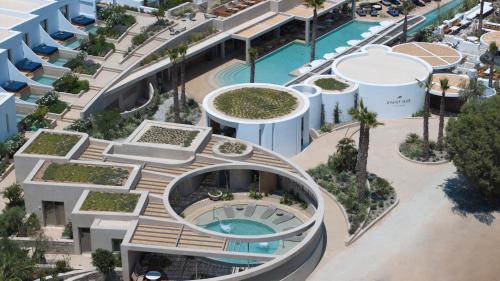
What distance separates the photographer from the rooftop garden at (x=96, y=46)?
74.2 metres

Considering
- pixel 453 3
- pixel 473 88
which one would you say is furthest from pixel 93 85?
pixel 453 3

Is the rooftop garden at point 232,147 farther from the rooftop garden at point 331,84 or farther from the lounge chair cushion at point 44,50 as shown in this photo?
the lounge chair cushion at point 44,50

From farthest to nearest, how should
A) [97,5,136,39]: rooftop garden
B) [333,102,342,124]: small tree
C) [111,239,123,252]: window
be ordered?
[97,5,136,39]: rooftop garden
[333,102,342,124]: small tree
[111,239,123,252]: window

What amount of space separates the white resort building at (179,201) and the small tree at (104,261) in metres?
0.84

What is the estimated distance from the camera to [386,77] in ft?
238

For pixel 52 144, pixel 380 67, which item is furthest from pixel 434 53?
pixel 52 144

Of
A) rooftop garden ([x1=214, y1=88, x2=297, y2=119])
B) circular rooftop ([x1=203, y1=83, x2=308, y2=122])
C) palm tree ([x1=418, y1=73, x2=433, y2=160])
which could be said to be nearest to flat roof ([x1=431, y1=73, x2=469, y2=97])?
palm tree ([x1=418, y1=73, x2=433, y2=160])

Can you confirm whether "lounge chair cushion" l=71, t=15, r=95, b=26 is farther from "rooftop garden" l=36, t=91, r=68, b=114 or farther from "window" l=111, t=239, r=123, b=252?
"window" l=111, t=239, r=123, b=252

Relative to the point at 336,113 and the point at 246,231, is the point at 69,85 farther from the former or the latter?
the point at 246,231

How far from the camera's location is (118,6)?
271 feet

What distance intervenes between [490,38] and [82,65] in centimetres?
4261

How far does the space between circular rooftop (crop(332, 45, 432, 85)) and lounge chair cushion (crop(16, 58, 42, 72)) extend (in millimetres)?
26573

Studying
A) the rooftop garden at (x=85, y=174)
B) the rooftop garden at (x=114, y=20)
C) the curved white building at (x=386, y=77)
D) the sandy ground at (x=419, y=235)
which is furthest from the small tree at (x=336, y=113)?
the rooftop garden at (x=114, y=20)

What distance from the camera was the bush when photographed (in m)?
54.7
